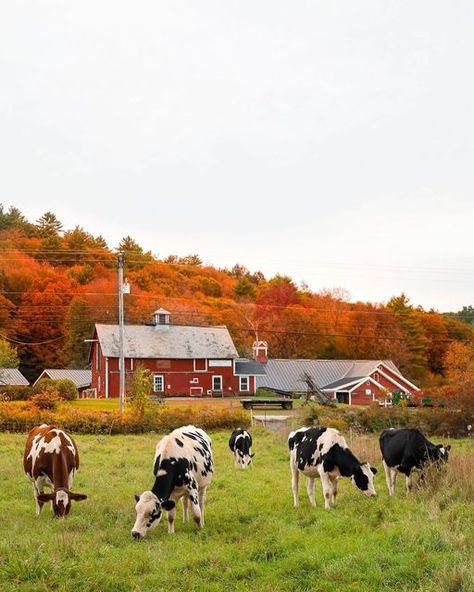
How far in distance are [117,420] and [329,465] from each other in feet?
67.0

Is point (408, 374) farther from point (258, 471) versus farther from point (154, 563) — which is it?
point (154, 563)

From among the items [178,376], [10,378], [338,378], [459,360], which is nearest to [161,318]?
[178,376]

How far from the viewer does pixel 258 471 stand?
59.8 ft

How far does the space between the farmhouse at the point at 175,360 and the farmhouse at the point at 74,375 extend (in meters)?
4.39

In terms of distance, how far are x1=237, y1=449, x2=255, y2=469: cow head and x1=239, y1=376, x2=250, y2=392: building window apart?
43486 mm

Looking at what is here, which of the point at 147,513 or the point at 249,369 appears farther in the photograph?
the point at 249,369

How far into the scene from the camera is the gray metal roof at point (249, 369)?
6269 centimetres

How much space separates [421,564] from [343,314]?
73.6 m

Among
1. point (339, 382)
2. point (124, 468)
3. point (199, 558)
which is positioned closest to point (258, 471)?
point (124, 468)

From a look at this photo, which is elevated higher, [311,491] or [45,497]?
[45,497]

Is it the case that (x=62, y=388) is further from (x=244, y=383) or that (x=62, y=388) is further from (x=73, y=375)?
(x=73, y=375)

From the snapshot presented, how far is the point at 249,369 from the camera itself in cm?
6300

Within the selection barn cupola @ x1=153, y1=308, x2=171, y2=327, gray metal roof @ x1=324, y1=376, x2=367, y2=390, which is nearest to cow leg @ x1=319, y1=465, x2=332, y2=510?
barn cupola @ x1=153, y1=308, x2=171, y2=327


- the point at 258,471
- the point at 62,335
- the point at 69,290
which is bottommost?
the point at 258,471
